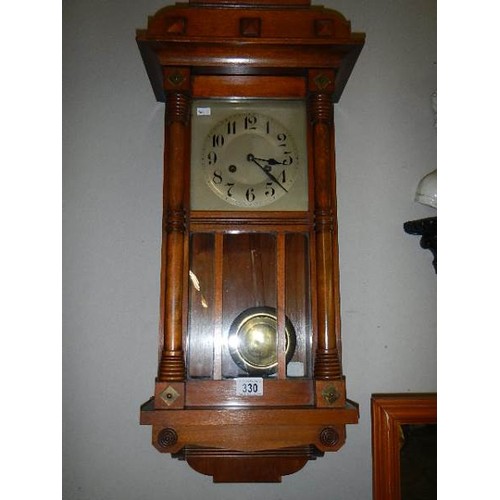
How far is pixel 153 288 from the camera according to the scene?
1233 mm

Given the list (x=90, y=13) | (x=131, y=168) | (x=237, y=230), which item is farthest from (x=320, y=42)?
(x=90, y=13)

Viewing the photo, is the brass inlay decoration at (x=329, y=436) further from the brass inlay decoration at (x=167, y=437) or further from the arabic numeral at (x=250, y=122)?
the arabic numeral at (x=250, y=122)

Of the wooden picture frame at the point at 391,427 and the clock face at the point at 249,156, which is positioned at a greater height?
the clock face at the point at 249,156

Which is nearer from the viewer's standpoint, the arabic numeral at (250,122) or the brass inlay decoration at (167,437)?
the brass inlay decoration at (167,437)

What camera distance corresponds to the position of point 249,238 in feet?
3.60

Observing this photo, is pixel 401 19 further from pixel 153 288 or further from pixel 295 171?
pixel 153 288

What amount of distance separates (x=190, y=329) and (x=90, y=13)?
33.3 inches

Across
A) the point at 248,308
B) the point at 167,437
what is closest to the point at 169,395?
the point at 167,437

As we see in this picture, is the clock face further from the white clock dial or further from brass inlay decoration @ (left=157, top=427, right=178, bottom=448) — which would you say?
brass inlay decoration @ (left=157, top=427, right=178, bottom=448)

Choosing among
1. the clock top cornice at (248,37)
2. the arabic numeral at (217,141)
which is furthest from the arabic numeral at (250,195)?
the clock top cornice at (248,37)

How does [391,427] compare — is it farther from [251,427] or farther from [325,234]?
[325,234]

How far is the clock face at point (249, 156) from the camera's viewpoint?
109 centimetres

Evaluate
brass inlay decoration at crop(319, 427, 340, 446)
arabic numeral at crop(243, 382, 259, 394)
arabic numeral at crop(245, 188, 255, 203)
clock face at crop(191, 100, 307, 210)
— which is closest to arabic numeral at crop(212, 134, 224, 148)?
clock face at crop(191, 100, 307, 210)

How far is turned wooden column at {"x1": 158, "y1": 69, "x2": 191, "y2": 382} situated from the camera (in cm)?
99
